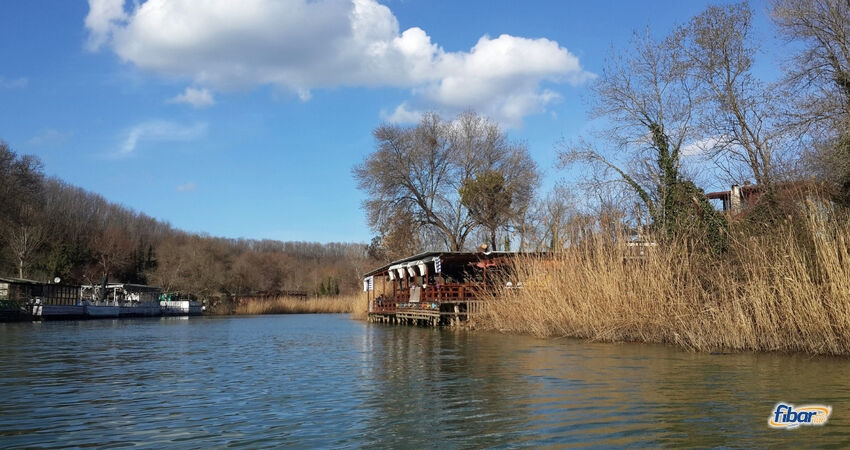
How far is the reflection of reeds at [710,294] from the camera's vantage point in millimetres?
12430

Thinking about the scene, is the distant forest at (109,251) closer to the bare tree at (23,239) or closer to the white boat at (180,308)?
the bare tree at (23,239)

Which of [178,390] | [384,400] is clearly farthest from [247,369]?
[384,400]

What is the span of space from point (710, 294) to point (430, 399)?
30.5 ft

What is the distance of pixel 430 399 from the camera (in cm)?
922

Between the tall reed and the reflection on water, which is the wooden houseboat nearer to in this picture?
the reflection on water

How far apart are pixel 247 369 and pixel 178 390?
3.02m

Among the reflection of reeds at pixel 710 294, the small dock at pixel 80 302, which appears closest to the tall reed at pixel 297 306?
the small dock at pixel 80 302

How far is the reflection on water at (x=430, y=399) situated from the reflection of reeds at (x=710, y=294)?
745 millimetres
